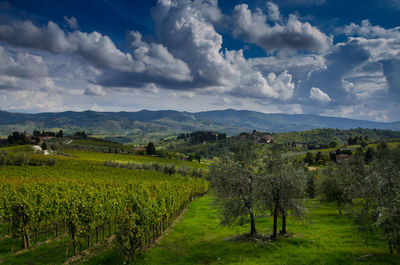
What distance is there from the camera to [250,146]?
35.8 m

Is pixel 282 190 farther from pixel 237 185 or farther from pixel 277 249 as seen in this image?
pixel 277 249

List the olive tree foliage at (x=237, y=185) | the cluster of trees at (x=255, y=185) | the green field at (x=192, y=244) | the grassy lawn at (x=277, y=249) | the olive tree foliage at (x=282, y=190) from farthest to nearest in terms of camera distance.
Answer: the olive tree foliage at (x=237, y=185) < the cluster of trees at (x=255, y=185) < the olive tree foliage at (x=282, y=190) < the green field at (x=192, y=244) < the grassy lawn at (x=277, y=249)

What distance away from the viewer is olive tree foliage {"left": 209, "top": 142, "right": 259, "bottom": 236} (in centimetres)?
3291

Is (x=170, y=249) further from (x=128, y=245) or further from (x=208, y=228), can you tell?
(x=208, y=228)

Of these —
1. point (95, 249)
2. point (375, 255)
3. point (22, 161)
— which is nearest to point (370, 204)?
point (375, 255)

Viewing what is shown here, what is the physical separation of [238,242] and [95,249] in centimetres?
2279

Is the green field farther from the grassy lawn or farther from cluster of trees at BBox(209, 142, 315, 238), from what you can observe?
cluster of trees at BBox(209, 142, 315, 238)

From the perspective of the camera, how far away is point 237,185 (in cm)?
3325

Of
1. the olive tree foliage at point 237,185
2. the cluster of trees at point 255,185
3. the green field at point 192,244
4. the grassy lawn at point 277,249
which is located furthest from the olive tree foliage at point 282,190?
the grassy lawn at point 277,249

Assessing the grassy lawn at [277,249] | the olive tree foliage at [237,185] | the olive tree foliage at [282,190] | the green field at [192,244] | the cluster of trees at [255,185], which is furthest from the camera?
the olive tree foliage at [237,185]

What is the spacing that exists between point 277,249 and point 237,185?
9636mm

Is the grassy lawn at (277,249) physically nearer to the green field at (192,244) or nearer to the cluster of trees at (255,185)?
the green field at (192,244)

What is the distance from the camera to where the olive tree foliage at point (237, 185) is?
32.9 metres

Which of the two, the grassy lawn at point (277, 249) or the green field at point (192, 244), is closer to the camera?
the grassy lawn at point (277, 249)
